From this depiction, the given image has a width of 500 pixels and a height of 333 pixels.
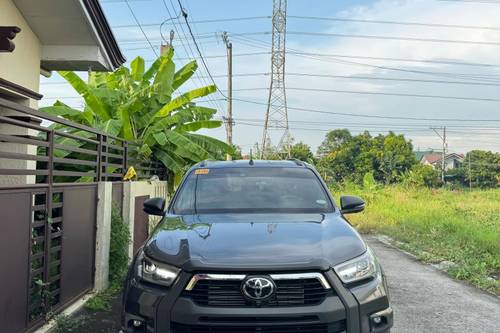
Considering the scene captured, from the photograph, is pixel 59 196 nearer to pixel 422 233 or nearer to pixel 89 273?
pixel 89 273

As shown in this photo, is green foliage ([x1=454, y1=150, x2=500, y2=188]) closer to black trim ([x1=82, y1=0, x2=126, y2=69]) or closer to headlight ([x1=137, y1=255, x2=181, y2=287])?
black trim ([x1=82, y1=0, x2=126, y2=69])

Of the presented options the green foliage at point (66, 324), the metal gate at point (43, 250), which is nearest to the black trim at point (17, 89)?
the metal gate at point (43, 250)

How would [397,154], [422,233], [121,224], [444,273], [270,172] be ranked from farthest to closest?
1. [397,154]
2. [422,233]
3. [444,273]
4. [121,224]
5. [270,172]

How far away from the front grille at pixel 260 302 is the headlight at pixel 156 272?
158 millimetres

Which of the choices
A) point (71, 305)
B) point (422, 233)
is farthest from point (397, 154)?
point (71, 305)

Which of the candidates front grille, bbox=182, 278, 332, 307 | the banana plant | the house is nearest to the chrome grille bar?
front grille, bbox=182, 278, 332, 307

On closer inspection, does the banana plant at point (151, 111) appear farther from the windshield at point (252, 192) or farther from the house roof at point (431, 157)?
the house roof at point (431, 157)

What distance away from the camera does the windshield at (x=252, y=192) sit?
→ 4.57 metres

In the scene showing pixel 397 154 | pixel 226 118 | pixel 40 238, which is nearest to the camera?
pixel 40 238

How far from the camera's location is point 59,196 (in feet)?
17.1

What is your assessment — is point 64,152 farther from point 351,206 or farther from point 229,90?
point 229,90

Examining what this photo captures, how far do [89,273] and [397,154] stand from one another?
6095 centimetres

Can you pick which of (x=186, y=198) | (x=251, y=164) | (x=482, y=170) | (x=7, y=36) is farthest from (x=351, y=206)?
(x=482, y=170)

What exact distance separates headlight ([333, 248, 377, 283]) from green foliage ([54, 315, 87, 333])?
282cm
